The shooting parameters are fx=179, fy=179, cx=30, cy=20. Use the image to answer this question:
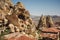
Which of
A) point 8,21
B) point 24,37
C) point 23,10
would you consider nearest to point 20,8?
point 23,10

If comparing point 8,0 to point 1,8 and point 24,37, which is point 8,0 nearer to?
point 1,8

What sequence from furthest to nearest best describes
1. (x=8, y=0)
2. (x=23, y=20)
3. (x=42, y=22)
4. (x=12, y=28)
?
(x=42, y=22) < (x=8, y=0) < (x=23, y=20) < (x=12, y=28)

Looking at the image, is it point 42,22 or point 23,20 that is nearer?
point 23,20

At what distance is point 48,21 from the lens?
7050 centimetres

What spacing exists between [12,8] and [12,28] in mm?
14190

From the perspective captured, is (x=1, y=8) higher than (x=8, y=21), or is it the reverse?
(x=1, y=8)

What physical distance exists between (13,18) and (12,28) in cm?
331

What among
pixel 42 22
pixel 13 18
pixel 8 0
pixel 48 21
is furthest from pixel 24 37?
pixel 48 21

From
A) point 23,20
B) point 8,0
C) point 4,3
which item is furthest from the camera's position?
point 8,0

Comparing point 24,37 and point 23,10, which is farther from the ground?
point 23,10

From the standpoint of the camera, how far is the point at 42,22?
64.0 meters

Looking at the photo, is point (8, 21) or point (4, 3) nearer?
point (8, 21)

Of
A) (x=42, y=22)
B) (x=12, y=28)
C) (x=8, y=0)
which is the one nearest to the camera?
(x=12, y=28)

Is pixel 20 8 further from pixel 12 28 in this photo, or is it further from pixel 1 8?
pixel 12 28
